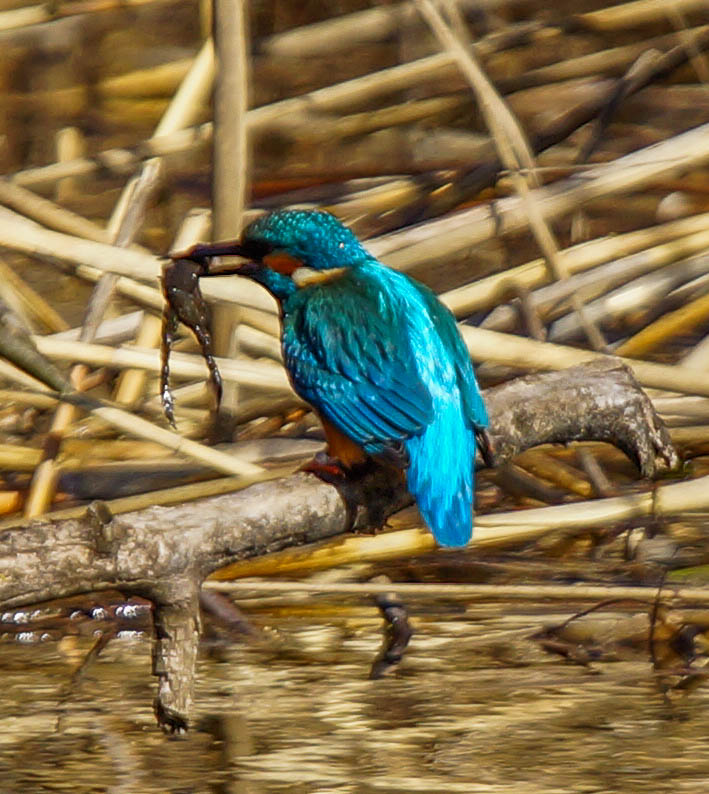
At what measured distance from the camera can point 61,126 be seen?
6.39 meters

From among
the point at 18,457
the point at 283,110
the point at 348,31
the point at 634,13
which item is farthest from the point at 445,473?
the point at 348,31

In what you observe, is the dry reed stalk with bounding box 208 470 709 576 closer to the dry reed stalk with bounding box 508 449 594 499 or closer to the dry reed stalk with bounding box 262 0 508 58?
the dry reed stalk with bounding box 508 449 594 499

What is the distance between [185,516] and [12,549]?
0.29 metres

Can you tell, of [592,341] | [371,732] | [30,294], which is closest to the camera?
[371,732]

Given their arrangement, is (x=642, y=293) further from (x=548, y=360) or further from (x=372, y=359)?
(x=372, y=359)

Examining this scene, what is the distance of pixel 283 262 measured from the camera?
326 centimetres

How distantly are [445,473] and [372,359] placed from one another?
327 mm

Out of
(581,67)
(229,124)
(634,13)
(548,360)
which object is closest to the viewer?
(548,360)

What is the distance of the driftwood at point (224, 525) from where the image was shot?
7.48 ft

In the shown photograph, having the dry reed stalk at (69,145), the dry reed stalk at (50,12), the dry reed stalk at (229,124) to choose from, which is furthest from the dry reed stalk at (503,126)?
the dry reed stalk at (69,145)

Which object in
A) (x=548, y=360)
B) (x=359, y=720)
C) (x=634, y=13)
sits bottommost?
(x=359, y=720)

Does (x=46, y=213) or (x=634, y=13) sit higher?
(x=634, y=13)

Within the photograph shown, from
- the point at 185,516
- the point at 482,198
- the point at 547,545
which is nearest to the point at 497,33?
the point at 482,198

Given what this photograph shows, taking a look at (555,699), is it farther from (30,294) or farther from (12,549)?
(30,294)
